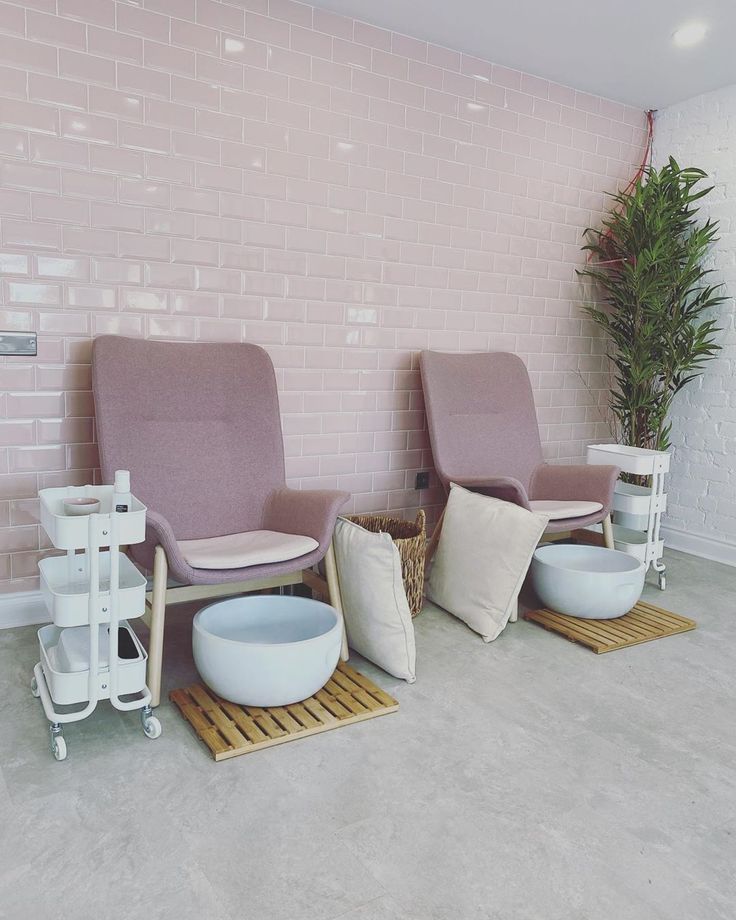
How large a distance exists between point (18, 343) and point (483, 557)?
72.2 inches

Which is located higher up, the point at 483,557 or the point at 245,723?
the point at 483,557

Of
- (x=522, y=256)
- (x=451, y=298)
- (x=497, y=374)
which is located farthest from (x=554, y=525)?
(x=522, y=256)

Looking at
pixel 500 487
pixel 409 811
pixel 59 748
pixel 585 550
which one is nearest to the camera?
pixel 409 811

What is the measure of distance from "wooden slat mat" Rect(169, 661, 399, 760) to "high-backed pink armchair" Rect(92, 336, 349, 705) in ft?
0.63

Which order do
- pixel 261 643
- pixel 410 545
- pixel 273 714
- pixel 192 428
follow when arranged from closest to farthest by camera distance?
1. pixel 273 714
2. pixel 261 643
3. pixel 192 428
4. pixel 410 545

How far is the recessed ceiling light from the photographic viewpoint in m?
3.14

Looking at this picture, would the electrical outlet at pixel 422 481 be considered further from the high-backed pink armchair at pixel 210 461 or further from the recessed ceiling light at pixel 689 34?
the recessed ceiling light at pixel 689 34

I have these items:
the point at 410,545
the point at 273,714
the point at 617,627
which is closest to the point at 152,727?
the point at 273,714

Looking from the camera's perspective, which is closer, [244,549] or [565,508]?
[244,549]

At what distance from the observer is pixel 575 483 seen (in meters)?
3.33

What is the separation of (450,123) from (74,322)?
1.95m

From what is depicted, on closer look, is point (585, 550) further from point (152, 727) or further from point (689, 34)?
point (689, 34)

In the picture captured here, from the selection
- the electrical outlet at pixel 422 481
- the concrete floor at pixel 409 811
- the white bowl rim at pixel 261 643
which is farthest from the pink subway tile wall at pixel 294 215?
the concrete floor at pixel 409 811

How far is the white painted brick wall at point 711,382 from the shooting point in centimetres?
385
